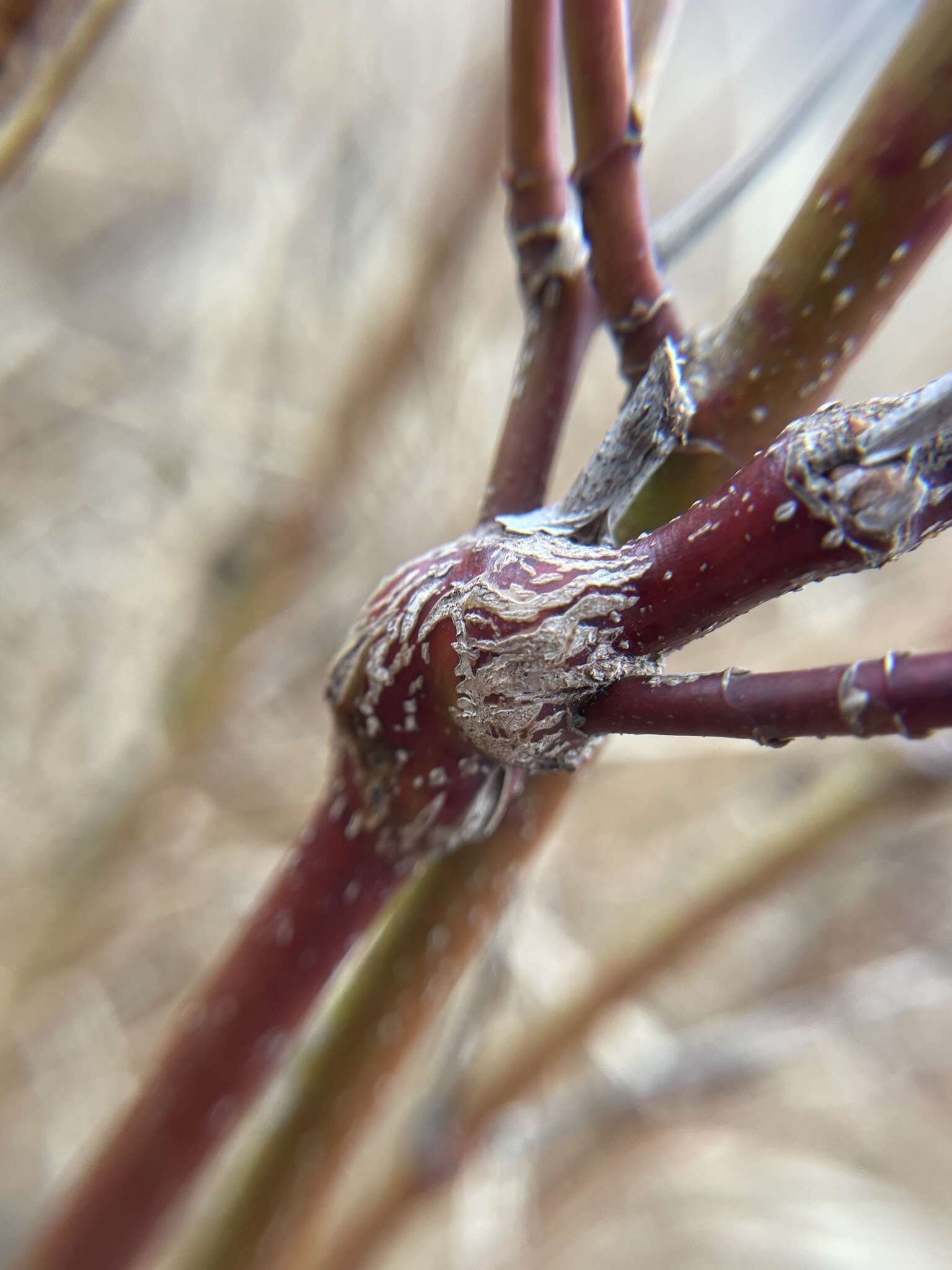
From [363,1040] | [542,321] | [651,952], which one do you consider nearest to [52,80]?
[542,321]

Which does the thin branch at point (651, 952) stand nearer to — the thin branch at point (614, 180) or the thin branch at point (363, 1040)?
the thin branch at point (363, 1040)

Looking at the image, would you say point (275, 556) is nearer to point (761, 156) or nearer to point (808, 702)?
point (761, 156)

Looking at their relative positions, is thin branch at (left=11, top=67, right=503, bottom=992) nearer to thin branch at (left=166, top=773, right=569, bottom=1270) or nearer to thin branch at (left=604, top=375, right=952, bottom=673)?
thin branch at (left=166, top=773, right=569, bottom=1270)

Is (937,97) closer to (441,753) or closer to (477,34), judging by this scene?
(441,753)

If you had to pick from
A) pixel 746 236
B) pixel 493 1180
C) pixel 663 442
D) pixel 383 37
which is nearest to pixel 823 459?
pixel 663 442

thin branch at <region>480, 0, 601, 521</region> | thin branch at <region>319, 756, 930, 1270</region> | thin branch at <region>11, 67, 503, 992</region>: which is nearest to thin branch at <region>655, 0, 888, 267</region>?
thin branch at <region>480, 0, 601, 521</region>
